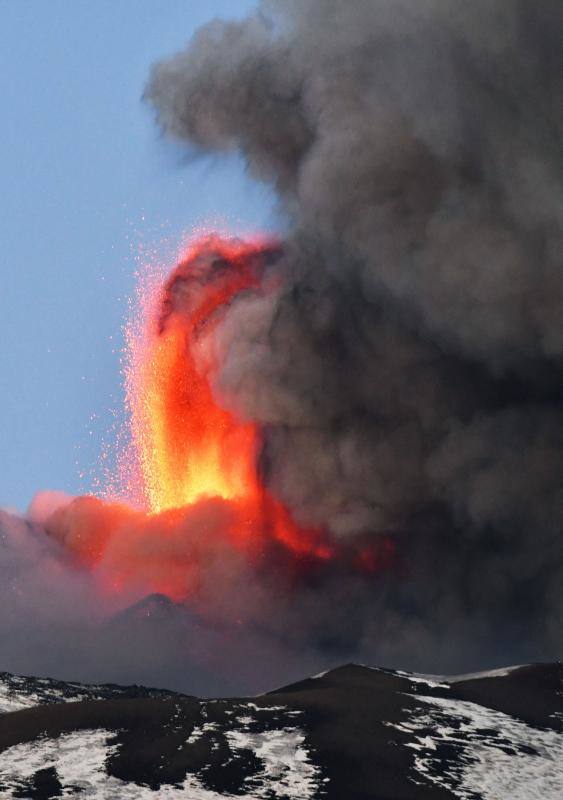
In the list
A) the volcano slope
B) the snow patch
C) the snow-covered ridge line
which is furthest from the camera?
the snow-covered ridge line

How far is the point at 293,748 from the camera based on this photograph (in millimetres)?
67500

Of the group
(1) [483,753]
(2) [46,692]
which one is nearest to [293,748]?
(1) [483,753]

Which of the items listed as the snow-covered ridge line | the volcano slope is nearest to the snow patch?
the volcano slope

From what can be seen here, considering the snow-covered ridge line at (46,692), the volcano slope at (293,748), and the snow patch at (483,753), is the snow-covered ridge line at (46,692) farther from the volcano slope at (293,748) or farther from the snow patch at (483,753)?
the snow patch at (483,753)

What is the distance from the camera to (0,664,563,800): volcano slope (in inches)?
2402

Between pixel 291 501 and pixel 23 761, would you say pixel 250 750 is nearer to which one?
pixel 23 761

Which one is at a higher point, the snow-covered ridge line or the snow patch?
the snow-covered ridge line

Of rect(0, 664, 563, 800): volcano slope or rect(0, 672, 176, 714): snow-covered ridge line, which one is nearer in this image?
rect(0, 664, 563, 800): volcano slope

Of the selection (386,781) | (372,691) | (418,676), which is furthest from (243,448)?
(386,781)

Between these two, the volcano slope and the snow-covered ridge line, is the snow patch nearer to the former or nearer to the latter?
the volcano slope

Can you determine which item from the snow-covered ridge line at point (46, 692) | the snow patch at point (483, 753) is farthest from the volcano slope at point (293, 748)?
the snow-covered ridge line at point (46, 692)

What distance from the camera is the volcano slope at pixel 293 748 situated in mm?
61000

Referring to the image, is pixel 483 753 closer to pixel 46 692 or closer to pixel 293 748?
pixel 293 748

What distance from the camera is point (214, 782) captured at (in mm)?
61406
